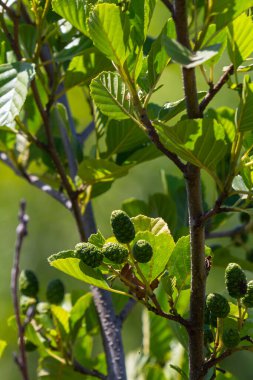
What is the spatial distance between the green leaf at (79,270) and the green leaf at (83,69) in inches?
19.6

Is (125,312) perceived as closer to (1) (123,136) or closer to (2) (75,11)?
(1) (123,136)

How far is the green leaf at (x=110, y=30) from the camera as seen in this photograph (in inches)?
36.3

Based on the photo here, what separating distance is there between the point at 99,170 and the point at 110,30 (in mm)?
519

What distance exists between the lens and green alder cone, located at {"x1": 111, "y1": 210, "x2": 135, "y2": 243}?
0.99m

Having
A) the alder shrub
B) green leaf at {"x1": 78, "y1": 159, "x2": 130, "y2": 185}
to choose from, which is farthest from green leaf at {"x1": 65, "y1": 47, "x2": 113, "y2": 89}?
green leaf at {"x1": 78, "y1": 159, "x2": 130, "y2": 185}

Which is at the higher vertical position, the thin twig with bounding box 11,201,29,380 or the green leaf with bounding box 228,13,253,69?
the green leaf with bounding box 228,13,253,69

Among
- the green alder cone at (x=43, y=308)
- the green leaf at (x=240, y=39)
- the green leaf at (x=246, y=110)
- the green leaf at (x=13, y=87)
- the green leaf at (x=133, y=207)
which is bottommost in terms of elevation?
the green alder cone at (x=43, y=308)

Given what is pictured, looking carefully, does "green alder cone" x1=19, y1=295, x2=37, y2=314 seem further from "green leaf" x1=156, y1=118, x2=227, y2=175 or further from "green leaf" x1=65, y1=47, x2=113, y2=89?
"green leaf" x1=156, y1=118, x2=227, y2=175

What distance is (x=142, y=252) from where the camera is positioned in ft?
3.29

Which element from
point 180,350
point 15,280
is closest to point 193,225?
point 15,280

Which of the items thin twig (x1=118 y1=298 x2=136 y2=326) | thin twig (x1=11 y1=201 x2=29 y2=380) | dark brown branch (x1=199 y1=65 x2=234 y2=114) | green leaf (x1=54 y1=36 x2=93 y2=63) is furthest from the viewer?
thin twig (x1=118 y1=298 x2=136 y2=326)

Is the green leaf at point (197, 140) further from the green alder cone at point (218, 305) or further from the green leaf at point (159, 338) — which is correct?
the green leaf at point (159, 338)

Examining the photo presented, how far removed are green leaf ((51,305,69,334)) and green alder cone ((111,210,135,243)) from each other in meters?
0.57

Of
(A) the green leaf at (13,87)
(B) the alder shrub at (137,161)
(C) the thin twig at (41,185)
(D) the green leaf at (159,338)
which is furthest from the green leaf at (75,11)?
(D) the green leaf at (159,338)
